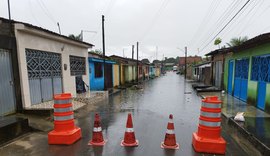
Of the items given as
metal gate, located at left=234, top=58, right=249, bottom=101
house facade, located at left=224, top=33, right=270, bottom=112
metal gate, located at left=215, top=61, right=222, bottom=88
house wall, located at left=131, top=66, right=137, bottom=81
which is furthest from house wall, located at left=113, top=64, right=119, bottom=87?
metal gate, located at left=234, top=58, right=249, bottom=101

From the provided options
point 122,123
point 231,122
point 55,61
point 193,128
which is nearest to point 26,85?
point 55,61

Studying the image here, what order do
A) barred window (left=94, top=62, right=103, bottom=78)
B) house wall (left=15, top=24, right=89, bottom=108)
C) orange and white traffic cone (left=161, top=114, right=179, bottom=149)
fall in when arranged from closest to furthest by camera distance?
orange and white traffic cone (left=161, top=114, right=179, bottom=149) < house wall (left=15, top=24, right=89, bottom=108) < barred window (left=94, top=62, right=103, bottom=78)

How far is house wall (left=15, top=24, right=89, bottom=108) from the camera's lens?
6.38 meters

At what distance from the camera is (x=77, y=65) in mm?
11008

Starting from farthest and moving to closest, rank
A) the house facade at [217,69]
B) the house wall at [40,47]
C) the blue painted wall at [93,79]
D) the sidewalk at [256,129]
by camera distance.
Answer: the house facade at [217,69]
the blue painted wall at [93,79]
the house wall at [40,47]
the sidewalk at [256,129]

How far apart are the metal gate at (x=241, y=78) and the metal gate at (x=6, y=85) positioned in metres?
10.9

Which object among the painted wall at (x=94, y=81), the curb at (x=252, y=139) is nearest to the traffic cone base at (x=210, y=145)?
the curb at (x=252, y=139)

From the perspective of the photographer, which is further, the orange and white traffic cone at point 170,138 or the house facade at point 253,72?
the house facade at point 253,72

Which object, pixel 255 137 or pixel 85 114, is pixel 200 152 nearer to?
pixel 255 137

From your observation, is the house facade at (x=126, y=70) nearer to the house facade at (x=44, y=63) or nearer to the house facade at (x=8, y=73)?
the house facade at (x=44, y=63)

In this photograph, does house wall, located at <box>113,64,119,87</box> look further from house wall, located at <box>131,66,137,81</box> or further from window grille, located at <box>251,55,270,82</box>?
window grille, located at <box>251,55,270,82</box>

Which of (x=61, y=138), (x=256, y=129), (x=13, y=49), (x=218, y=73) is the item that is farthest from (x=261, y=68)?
(x=13, y=49)

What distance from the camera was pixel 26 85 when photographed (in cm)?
660

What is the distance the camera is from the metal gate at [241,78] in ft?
30.7
